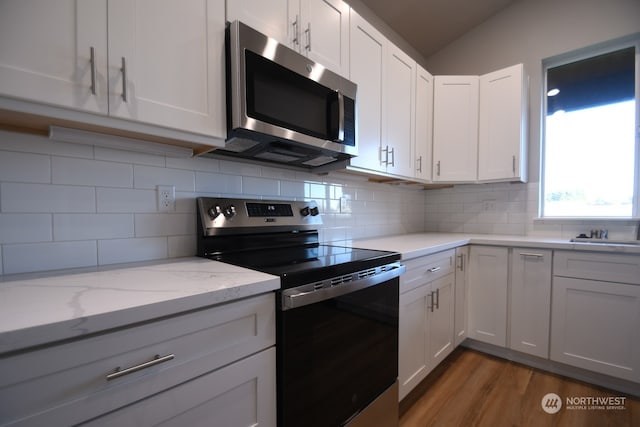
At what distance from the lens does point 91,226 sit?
105 centimetres

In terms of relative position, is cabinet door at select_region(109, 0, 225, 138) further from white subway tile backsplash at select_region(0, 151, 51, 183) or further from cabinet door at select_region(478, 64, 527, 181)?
cabinet door at select_region(478, 64, 527, 181)

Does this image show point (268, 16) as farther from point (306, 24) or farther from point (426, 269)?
point (426, 269)

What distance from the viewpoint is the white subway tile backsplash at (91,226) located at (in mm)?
996

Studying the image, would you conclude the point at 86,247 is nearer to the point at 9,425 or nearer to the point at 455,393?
the point at 9,425

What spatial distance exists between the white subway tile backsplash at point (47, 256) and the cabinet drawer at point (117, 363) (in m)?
0.61

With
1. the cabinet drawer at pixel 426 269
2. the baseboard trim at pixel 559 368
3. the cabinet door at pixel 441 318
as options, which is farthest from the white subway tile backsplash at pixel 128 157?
the baseboard trim at pixel 559 368

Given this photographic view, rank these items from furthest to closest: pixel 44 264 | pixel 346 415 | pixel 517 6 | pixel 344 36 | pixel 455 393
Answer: pixel 517 6 → pixel 455 393 → pixel 344 36 → pixel 346 415 → pixel 44 264

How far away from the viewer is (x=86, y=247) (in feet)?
3.41

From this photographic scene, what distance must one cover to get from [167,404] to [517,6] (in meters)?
3.79

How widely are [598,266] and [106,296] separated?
2.56 m

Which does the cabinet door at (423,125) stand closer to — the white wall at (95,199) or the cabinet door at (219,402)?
the white wall at (95,199)

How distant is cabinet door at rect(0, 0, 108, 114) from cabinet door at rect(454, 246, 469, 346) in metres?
2.26

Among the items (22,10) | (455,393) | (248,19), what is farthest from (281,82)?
(455,393)

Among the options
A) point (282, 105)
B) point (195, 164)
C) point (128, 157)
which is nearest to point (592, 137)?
point (282, 105)
